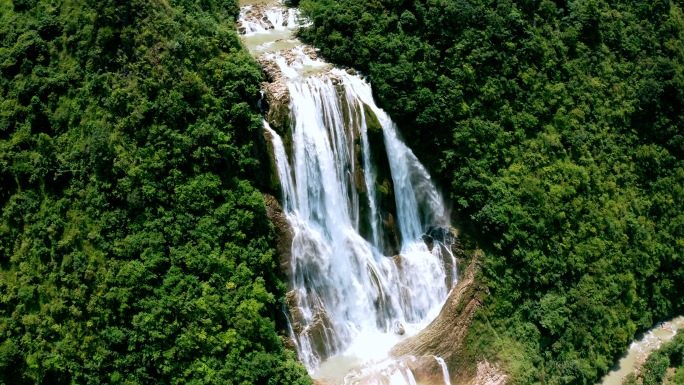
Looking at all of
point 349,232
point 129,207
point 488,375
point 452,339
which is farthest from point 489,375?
point 129,207

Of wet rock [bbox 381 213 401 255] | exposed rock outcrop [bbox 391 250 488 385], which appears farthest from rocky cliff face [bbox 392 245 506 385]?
wet rock [bbox 381 213 401 255]

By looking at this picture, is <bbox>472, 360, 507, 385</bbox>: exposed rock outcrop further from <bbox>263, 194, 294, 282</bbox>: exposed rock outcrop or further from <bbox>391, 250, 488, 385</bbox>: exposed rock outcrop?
<bbox>263, 194, 294, 282</bbox>: exposed rock outcrop

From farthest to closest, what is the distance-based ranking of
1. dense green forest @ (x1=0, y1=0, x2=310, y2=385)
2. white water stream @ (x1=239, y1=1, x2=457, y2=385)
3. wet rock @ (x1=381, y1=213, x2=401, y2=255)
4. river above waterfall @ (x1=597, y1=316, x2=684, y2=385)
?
river above waterfall @ (x1=597, y1=316, x2=684, y2=385) < wet rock @ (x1=381, y1=213, x2=401, y2=255) < white water stream @ (x1=239, y1=1, x2=457, y2=385) < dense green forest @ (x1=0, y1=0, x2=310, y2=385)

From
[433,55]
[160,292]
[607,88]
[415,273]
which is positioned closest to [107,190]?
[160,292]

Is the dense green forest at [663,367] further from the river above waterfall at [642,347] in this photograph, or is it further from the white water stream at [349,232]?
the white water stream at [349,232]

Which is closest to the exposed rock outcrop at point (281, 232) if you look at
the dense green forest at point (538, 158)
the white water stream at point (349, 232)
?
the white water stream at point (349, 232)

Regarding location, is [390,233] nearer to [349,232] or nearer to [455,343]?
[349,232]
